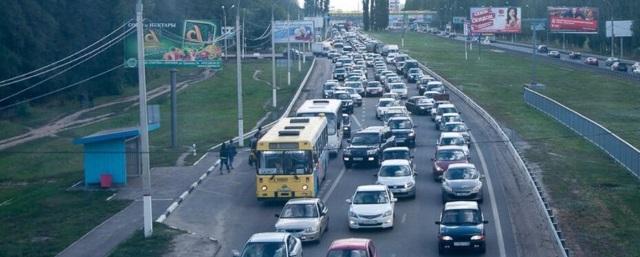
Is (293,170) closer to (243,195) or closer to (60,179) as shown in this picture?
(243,195)

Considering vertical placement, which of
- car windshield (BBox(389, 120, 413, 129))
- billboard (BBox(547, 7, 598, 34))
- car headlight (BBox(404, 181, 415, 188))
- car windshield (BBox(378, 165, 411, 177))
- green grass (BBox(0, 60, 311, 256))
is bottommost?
green grass (BBox(0, 60, 311, 256))

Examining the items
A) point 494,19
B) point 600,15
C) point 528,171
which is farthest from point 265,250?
point 600,15

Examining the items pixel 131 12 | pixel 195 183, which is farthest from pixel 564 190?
pixel 131 12

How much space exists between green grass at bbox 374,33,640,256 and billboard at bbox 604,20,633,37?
624cm

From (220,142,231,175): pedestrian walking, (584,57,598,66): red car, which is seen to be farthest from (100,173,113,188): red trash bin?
(584,57,598,66): red car

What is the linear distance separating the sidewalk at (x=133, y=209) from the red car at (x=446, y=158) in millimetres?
8708

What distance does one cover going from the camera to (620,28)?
348 ft

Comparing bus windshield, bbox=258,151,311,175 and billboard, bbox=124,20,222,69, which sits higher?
billboard, bbox=124,20,222,69

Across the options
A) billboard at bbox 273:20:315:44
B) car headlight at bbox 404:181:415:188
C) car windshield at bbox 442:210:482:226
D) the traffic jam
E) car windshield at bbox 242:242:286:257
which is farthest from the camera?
billboard at bbox 273:20:315:44

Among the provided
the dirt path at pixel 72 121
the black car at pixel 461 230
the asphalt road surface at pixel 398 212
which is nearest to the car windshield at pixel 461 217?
the black car at pixel 461 230

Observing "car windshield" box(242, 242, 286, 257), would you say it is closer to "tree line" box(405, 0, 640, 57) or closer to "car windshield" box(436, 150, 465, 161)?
"car windshield" box(436, 150, 465, 161)

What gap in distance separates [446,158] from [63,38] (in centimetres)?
5065

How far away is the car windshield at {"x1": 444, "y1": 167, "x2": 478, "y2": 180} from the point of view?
3278 centimetres

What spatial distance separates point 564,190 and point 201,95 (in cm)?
4853
